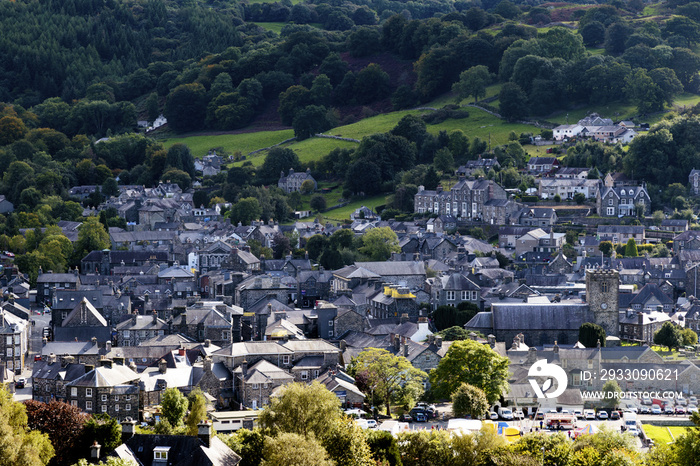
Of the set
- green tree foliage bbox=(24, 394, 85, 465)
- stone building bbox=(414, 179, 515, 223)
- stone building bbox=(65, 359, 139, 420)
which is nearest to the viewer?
green tree foliage bbox=(24, 394, 85, 465)

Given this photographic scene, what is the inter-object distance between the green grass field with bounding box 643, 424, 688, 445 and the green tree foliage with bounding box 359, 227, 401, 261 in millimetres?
44115

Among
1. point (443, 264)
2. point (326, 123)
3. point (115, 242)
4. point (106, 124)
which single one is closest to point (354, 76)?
point (326, 123)

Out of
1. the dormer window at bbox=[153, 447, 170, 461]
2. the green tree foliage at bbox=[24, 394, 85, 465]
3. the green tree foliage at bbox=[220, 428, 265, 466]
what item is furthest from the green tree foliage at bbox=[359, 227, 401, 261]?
the dormer window at bbox=[153, 447, 170, 461]

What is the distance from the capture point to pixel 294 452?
130 feet

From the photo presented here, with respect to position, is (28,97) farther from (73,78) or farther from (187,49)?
(187,49)

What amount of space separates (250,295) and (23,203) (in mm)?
53030

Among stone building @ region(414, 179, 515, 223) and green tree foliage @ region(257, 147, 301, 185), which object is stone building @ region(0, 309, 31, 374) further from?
green tree foliage @ region(257, 147, 301, 185)

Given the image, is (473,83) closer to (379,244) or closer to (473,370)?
(379,244)

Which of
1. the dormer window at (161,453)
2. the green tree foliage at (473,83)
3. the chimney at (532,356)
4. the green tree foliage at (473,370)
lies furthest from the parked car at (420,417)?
the green tree foliage at (473,83)

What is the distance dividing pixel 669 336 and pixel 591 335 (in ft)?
18.9

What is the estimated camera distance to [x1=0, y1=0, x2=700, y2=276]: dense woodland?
385 ft

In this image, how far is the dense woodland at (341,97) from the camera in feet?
385

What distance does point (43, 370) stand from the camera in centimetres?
5600

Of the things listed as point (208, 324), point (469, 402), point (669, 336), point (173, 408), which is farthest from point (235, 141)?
point (173, 408)
